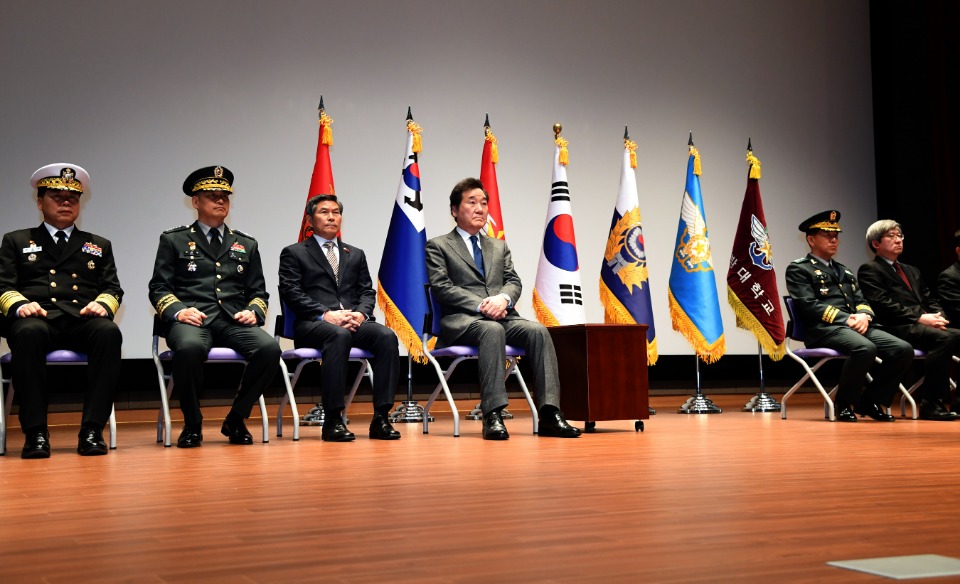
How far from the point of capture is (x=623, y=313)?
22.2ft

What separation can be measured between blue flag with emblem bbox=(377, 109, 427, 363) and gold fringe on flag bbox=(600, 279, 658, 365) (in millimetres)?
1487

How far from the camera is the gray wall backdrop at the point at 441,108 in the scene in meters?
6.47

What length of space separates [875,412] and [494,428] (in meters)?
2.56

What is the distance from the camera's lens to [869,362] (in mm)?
5508

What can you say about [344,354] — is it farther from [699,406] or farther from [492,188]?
[699,406]

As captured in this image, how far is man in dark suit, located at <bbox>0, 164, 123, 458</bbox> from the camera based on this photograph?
3.81 meters

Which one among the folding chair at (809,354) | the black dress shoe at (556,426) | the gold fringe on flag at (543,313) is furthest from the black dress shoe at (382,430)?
the folding chair at (809,354)

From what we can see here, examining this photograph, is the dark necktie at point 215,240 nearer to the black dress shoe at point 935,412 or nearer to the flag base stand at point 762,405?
the black dress shoe at point 935,412

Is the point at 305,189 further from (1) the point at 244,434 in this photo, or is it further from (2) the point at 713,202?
(2) the point at 713,202

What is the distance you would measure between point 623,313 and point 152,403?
10.7ft

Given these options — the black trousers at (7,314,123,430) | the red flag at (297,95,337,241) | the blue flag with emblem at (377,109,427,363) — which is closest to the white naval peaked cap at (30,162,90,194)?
the black trousers at (7,314,123,430)

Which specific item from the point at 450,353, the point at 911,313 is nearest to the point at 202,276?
the point at 450,353

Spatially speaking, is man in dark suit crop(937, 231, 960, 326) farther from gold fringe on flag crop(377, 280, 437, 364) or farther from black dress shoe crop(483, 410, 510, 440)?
black dress shoe crop(483, 410, 510, 440)

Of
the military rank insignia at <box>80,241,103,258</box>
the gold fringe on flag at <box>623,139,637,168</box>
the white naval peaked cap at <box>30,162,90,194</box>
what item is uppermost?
the gold fringe on flag at <box>623,139,637,168</box>
